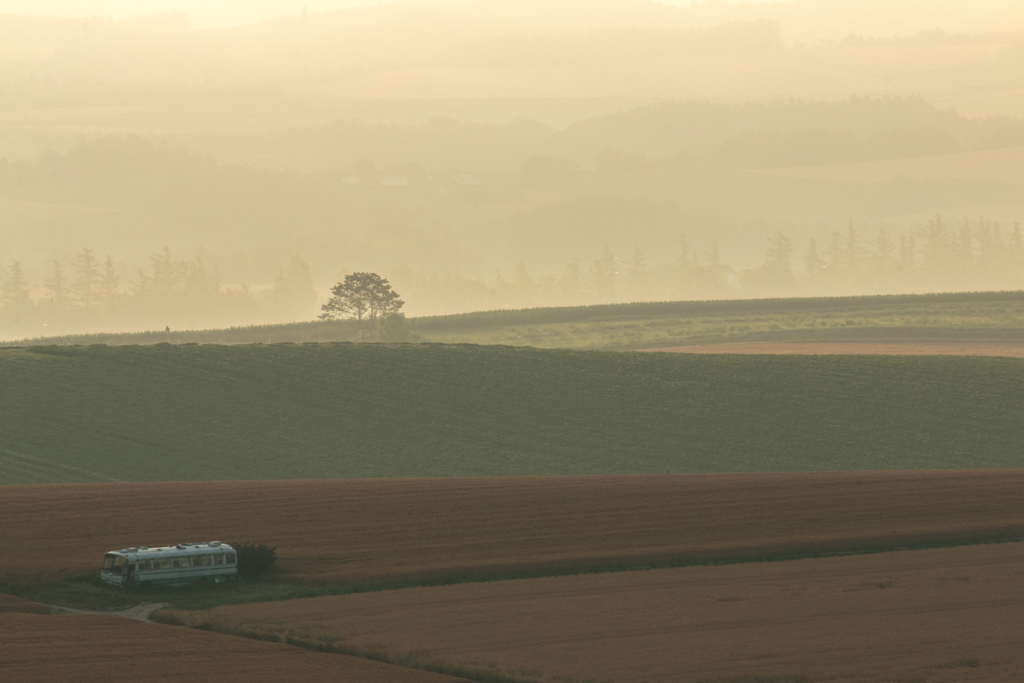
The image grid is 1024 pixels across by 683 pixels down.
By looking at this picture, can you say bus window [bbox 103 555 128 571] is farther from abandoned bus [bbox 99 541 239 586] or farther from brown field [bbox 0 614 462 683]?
brown field [bbox 0 614 462 683]

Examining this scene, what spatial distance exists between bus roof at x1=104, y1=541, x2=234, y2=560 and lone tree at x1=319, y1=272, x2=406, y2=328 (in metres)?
91.6

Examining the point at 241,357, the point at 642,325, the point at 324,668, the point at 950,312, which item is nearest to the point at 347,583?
the point at 324,668

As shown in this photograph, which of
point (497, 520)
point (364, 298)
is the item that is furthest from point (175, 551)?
point (364, 298)

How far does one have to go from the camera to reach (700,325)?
127 meters

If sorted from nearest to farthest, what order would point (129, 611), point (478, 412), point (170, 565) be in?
point (129, 611)
point (170, 565)
point (478, 412)

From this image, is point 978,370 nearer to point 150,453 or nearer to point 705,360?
point 705,360

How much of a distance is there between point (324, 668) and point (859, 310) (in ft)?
383

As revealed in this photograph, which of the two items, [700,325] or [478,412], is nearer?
[478,412]

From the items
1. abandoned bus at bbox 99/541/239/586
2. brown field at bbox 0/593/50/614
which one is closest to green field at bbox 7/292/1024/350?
abandoned bus at bbox 99/541/239/586

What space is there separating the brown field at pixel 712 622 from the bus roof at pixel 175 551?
→ 3347mm

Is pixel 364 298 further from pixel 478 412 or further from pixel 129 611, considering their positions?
pixel 129 611

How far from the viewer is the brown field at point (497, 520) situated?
3222 cm

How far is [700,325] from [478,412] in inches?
2625

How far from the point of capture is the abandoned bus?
2895 cm
